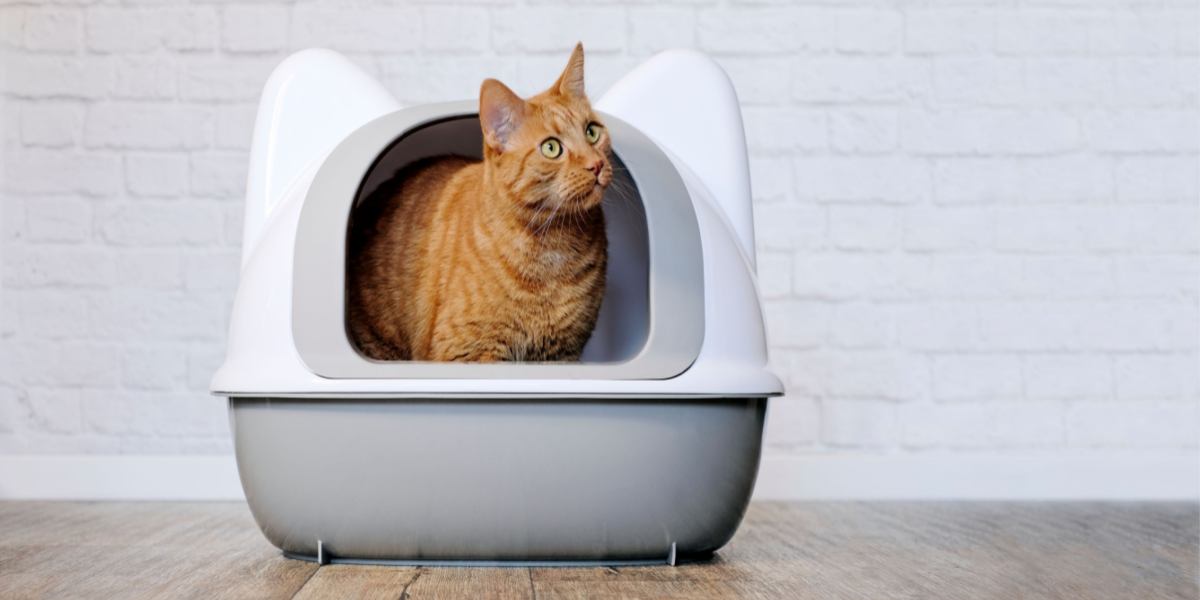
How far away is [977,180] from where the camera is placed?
1.94 meters

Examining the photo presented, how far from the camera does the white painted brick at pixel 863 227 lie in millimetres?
1914

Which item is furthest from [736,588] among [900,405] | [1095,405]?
[1095,405]

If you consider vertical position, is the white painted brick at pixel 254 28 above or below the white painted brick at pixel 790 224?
above

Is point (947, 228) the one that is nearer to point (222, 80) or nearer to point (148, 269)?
point (222, 80)

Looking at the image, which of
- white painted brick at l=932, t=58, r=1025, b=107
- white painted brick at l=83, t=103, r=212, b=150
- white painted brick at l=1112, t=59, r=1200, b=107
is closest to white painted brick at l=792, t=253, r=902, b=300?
white painted brick at l=932, t=58, r=1025, b=107

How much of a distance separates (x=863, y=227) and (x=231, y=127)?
112cm

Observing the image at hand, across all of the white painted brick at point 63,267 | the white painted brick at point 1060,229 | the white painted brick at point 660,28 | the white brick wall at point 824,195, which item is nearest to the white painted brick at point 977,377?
the white brick wall at point 824,195

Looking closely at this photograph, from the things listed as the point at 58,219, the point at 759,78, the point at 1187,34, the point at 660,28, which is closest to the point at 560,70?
the point at 660,28

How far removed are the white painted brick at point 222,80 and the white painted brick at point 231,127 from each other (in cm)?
2

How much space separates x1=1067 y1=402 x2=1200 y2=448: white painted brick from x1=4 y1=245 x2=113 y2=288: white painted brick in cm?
172

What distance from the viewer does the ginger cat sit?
3.85 feet

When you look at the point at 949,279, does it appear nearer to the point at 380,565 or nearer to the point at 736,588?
the point at 736,588

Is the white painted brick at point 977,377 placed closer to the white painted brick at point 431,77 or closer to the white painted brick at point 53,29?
the white painted brick at point 431,77

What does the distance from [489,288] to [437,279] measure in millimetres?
95
